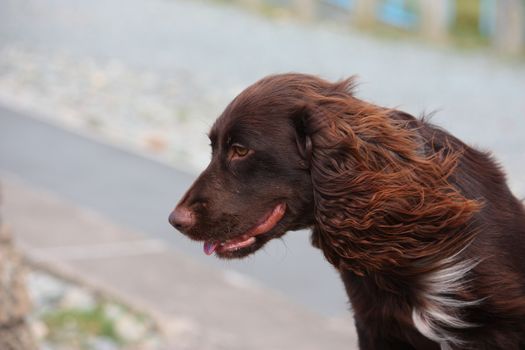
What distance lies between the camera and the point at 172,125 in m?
13.5

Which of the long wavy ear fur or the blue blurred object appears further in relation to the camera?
the blue blurred object

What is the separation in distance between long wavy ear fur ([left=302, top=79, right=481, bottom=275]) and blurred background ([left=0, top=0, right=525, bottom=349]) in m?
0.67

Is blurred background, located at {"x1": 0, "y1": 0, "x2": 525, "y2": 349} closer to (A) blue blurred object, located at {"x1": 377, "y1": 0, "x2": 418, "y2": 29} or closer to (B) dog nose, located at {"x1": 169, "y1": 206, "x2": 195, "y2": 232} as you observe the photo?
(A) blue blurred object, located at {"x1": 377, "y1": 0, "x2": 418, "y2": 29}

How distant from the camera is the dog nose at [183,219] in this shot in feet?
11.9

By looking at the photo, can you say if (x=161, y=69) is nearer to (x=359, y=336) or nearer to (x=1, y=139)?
(x=1, y=139)

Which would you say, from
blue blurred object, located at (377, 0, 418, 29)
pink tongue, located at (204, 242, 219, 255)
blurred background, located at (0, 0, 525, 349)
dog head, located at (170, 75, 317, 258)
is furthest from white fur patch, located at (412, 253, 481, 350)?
blue blurred object, located at (377, 0, 418, 29)

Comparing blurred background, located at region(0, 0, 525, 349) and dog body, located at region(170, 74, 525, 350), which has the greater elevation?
dog body, located at region(170, 74, 525, 350)

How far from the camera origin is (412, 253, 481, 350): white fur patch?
137 inches

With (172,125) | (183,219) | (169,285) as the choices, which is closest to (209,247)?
(183,219)

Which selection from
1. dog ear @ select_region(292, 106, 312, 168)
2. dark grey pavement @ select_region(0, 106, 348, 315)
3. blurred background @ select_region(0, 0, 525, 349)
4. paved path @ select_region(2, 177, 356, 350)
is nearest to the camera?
dog ear @ select_region(292, 106, 312, 168)

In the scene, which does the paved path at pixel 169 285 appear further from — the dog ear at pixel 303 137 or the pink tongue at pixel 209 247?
the dog ear at pixel 303 137

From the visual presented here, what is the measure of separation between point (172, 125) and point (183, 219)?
9.98m

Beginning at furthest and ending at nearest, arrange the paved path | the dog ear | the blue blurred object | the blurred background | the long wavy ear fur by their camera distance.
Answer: the blue blurred object < the blurred background < the paved path < the dog ear < the long wavy ear fur

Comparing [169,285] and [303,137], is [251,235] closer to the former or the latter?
[303,137]
